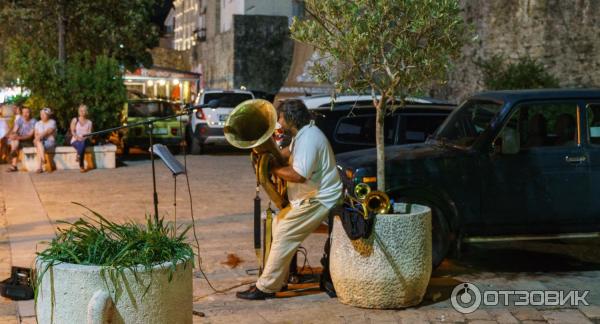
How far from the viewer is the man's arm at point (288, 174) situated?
6.52 metres

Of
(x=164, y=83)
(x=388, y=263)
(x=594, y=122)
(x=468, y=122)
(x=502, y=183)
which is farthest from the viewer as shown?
(x=164, y=83)

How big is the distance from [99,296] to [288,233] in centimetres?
241

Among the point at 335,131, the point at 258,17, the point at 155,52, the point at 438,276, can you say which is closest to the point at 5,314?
the point at 438,276

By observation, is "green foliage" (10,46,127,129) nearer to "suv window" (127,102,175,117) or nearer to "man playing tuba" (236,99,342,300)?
"suv window" (127,102,175,117)

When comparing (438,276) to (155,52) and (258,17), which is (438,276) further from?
(155,52)

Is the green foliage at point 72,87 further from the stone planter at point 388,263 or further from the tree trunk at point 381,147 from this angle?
the stone planter at point 388,263

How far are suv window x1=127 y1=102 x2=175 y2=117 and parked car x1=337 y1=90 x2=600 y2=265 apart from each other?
1406 centimetres

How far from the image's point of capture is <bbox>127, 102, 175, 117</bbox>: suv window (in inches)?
839

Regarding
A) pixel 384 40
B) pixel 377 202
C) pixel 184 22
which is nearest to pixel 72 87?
pixel 384 40

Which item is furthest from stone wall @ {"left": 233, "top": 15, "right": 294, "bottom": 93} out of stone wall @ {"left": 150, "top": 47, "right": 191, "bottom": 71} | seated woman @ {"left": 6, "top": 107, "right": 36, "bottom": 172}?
seated woman @ {"left": 6, "top": 107, "right": 36, "bottom": 172}

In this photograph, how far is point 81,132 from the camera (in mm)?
16391

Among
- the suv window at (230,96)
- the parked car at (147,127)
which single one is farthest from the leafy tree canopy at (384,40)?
the suv window at (230,96)

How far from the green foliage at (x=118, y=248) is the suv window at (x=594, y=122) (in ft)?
15.7

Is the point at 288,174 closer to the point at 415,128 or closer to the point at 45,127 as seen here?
the point at 415,128
